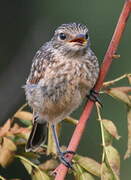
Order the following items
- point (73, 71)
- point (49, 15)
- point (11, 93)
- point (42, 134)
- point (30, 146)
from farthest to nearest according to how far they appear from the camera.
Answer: point (49, 15), point (11, 93), point (42, 134), point (73, 71), point (30, 146)

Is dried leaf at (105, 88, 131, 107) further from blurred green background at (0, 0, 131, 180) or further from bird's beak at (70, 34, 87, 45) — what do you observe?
blurred green background at (0, 0, 131, 180)

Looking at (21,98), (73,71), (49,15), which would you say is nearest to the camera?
(73,71)

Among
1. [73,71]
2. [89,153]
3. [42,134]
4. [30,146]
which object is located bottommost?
[89,153]

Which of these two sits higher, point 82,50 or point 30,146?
point 82,50

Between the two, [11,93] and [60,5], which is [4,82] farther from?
[60,5]

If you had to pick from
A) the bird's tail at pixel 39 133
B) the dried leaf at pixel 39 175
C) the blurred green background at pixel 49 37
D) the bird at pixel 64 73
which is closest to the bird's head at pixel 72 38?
the bird at pixel 64 73

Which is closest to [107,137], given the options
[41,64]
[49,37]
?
[41,64]

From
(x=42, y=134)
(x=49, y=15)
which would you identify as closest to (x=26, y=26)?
(x=49, y=15)
